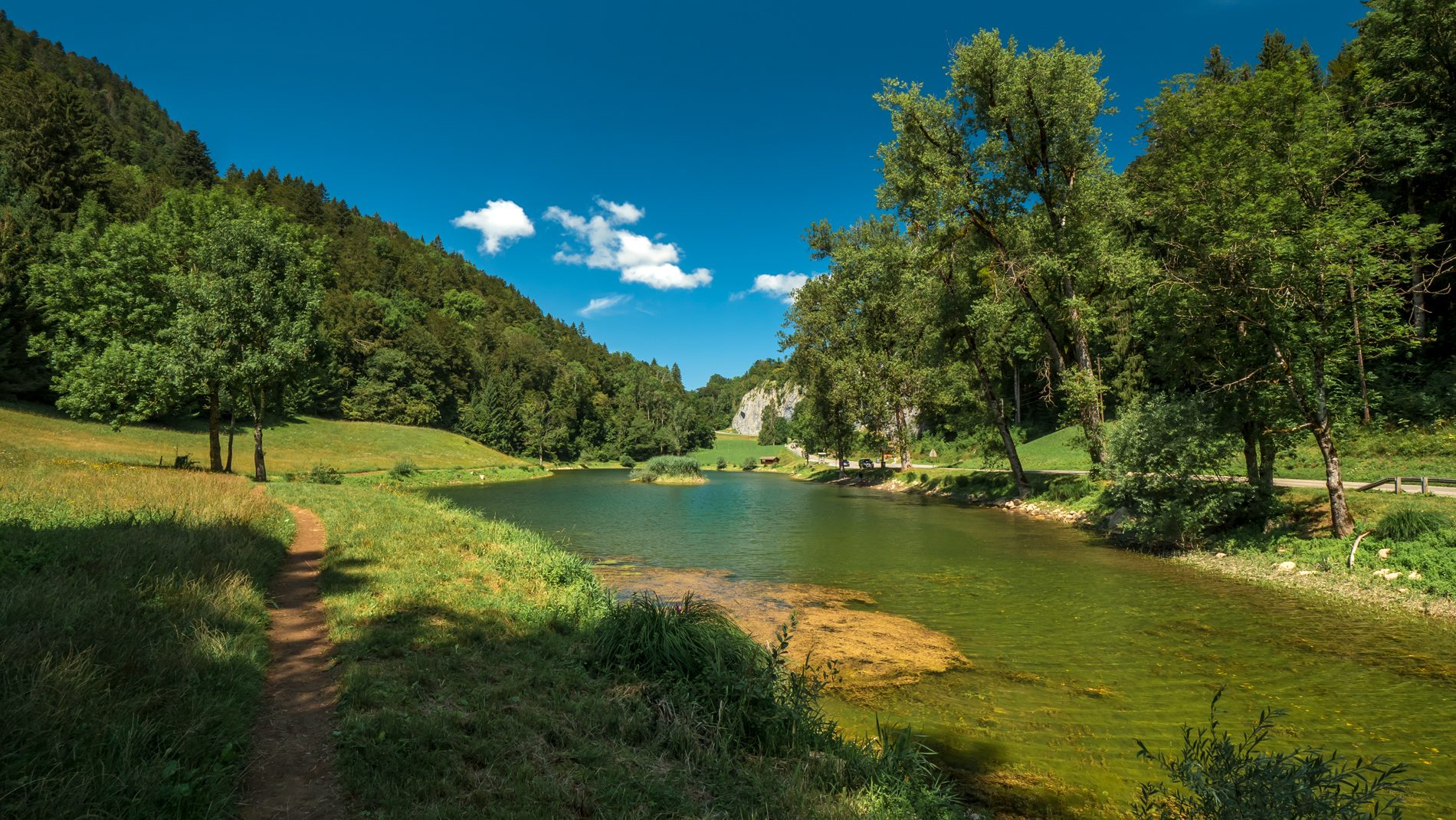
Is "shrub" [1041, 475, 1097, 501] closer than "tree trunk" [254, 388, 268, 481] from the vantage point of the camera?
Yes

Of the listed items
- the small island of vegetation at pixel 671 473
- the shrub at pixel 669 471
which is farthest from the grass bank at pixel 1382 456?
the shrub at pixel 669 471

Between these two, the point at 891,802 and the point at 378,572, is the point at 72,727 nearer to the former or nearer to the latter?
the point at 891,802

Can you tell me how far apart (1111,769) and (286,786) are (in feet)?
25.4

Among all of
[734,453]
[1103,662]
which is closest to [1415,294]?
[1103,662]

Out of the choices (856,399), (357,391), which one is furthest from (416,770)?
(357,391)

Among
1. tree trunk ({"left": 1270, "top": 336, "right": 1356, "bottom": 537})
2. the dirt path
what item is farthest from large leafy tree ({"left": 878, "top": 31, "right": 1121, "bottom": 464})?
the dirt path

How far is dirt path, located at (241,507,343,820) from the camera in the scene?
3.95 metres

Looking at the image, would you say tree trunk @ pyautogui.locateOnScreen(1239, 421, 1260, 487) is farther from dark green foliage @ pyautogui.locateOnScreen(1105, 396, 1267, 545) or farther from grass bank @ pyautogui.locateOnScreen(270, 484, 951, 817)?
grass bank @ pyautogui.locateOnScreen(270, 484, 951, 817)

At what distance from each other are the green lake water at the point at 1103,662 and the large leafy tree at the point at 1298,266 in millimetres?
5325

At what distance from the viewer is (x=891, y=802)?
4.80m

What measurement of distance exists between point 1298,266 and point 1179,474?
591 cm

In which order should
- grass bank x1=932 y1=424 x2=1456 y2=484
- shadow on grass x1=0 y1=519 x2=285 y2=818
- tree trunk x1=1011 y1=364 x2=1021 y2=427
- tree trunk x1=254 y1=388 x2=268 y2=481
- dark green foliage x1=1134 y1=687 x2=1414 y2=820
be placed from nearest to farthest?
shadow on grass x1=0 y1=519 x2=285 y2=818
dark green foliage x1=1134 y1=687 x2=1414 y2=820
grass bank x1=932 y1=424 x2=1456 y2=484
tree trunk x1=254 y1=388 x2=268 y2=481
tree trunk x1=1011 y1=364 x2=1021 y2=427

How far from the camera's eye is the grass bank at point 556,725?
426 cm

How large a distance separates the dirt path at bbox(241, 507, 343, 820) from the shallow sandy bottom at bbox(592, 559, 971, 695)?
5339 millimetres
